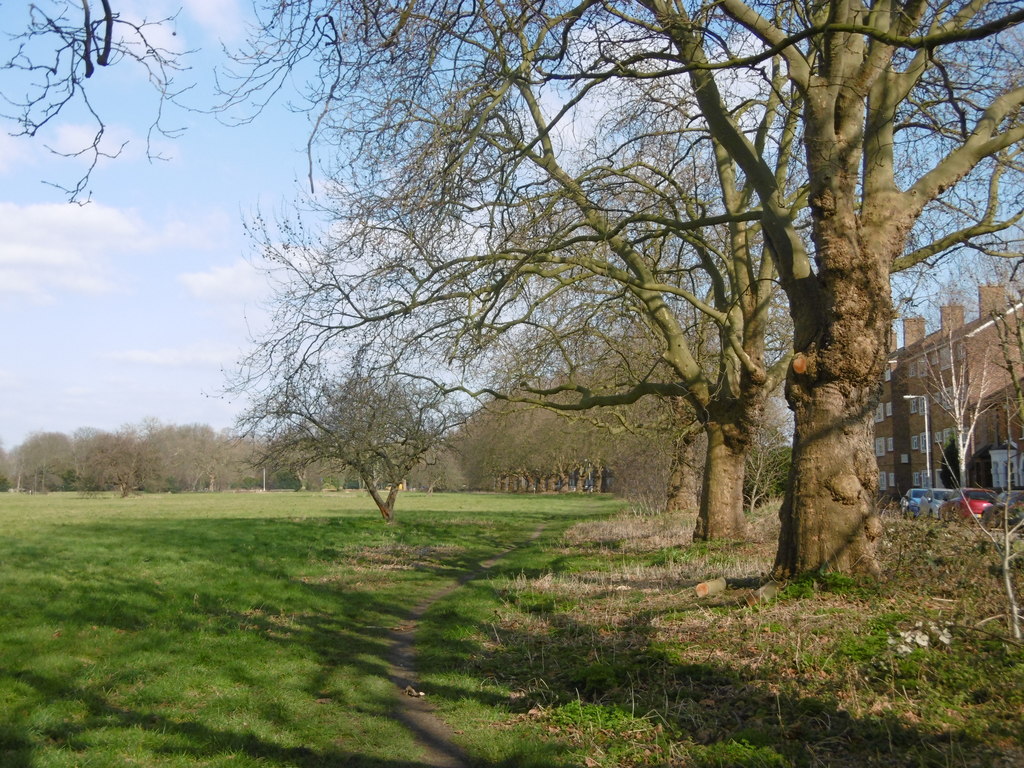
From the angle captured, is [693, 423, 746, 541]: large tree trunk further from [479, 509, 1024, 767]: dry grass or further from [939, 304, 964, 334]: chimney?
[939, 304, 964, 334]: chimney

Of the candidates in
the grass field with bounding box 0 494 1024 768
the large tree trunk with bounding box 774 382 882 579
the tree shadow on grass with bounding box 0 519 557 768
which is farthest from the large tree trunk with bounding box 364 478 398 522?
the large tree trunk with bounding box 774 382 882 579

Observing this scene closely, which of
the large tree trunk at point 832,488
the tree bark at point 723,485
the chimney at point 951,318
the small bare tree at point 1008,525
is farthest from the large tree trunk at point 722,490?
the chimney at point 951,318

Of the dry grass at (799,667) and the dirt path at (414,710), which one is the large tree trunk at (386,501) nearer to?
the dirt path at (414,710)

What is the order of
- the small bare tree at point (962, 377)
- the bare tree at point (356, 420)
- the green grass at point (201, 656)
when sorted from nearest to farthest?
the green grass at point (201, 656) → the bare tree at point (356, 420) → the small bare tree at point (962, 377)

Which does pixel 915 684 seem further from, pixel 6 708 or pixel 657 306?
pixel 657 306

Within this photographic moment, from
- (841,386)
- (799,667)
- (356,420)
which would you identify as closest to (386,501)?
(356,420)

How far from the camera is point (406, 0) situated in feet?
22.0

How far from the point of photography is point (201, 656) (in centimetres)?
830

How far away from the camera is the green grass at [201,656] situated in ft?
19.1

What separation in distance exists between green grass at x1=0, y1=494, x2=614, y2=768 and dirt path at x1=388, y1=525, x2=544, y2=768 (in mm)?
122

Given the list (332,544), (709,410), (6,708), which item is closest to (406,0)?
(6,708)

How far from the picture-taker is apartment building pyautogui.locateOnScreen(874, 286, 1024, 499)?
2550cm

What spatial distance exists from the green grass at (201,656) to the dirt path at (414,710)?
0.12 meters

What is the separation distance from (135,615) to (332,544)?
11.1m
